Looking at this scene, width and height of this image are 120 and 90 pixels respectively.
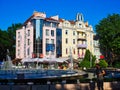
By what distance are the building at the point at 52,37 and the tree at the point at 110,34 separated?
14.6 ft

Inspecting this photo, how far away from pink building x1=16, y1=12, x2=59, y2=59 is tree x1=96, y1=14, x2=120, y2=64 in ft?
38.3

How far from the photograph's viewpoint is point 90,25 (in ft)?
267

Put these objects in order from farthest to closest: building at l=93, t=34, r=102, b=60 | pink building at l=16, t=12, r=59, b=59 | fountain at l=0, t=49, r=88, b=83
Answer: building at l=93, t=34, r=102, b=60 → pink building at l=16, t=12, r=59, b=59 → fountain at l=0, t=49, r=88, b=83

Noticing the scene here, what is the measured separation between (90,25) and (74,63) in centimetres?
1341

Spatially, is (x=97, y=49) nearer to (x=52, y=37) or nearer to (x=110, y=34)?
(x=110, y=34)

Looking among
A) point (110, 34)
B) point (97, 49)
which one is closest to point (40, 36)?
point (110, 34)

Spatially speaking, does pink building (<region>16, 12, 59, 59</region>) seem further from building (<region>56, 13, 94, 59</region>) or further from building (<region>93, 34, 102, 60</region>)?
building (<region>93, 34, 102, 60</region>)

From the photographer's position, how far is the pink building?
229ft

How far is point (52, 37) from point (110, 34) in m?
13.9

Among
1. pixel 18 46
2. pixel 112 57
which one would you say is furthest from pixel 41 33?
pixel 112 57

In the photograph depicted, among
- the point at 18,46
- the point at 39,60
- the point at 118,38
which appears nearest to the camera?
the point at 39,60

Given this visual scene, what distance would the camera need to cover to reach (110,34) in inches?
2872

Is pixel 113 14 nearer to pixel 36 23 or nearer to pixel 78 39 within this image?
pixel 78 39

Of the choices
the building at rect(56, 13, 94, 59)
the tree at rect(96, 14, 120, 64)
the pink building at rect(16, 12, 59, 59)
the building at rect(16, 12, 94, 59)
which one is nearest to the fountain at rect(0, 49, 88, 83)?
the pink building at rect(16, 12, 59, 59)
